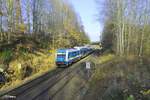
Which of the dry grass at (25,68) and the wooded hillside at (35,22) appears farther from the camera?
A: the wooded hillside at (35,22)

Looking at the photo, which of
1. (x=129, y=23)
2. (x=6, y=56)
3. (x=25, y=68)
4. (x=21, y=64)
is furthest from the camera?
(x=129, y=23)

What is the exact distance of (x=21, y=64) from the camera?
31312mm

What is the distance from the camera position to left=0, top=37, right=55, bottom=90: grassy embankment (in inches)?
1051

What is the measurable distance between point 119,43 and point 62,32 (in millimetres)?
25112

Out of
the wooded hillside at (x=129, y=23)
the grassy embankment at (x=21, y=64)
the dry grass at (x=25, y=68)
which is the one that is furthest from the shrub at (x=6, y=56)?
the wooded hillside at (x=129, y=23)

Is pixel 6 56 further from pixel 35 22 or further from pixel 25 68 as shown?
pixel 35 22

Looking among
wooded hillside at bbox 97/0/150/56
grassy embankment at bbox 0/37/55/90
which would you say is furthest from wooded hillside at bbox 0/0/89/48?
wooded hillside at bbox 97/0/150/56

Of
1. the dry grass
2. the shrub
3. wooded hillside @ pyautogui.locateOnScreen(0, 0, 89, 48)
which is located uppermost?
wooded hillside @ pyautogui.locateOnScreen(0, 0, 89, 48)

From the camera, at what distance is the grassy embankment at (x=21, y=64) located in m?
26.7

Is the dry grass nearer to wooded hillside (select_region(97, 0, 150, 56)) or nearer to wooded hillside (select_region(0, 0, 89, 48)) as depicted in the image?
wooded hillside (select_region(0, 0, 89, 48))

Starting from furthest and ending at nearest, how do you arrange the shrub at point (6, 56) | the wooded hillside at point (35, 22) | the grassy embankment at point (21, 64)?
the wooded hillside at point (35, 22) < the shrub at point (6, 56) < the grassy embankment at point (21, 64)

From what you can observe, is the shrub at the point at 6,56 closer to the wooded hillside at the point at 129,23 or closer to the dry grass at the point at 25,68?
the dry grass at the point at 25,68

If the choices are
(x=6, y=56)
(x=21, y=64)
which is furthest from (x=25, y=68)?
→ (x=6, y=56)

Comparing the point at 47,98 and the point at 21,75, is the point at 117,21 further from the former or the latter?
the point at 47,98
